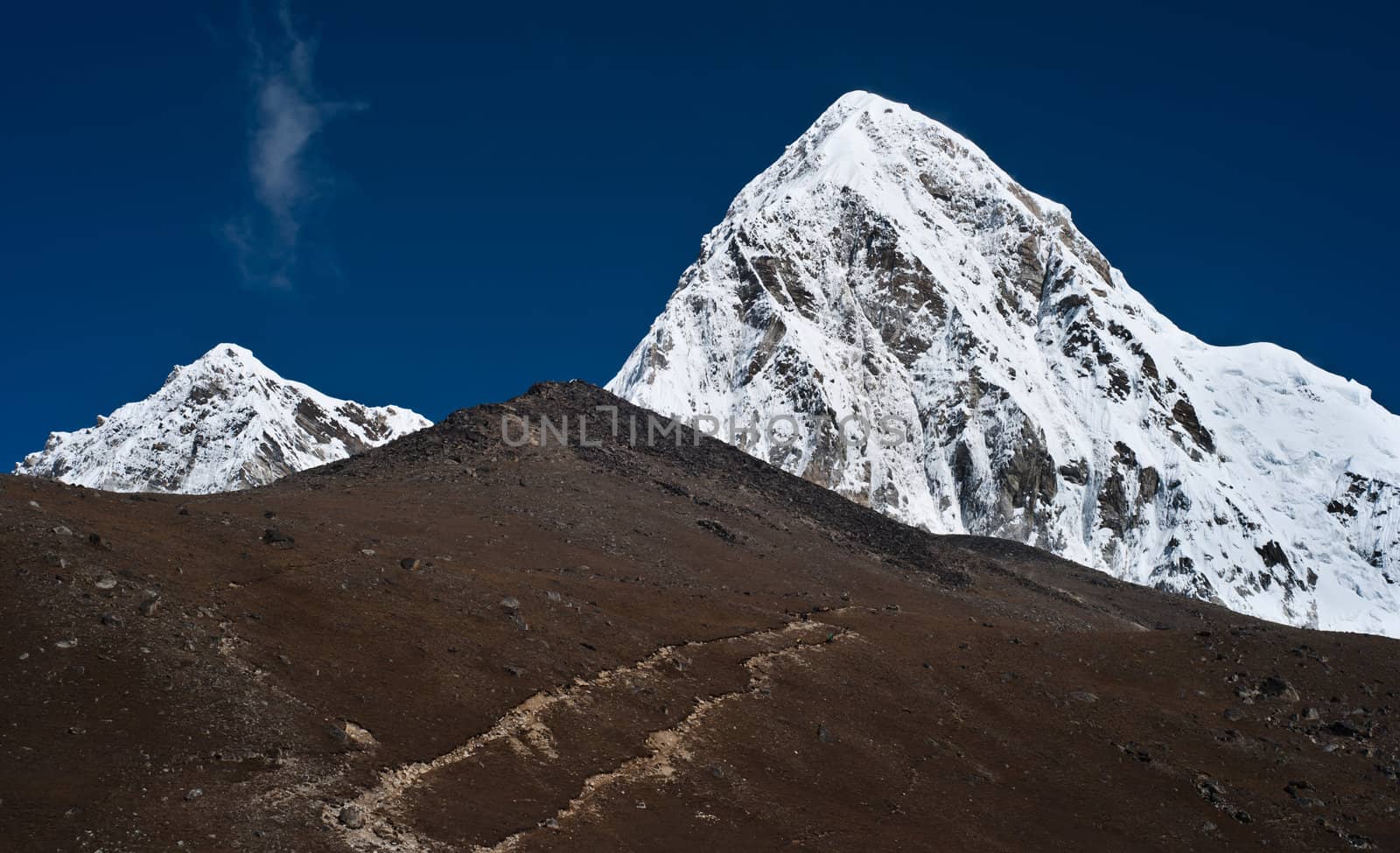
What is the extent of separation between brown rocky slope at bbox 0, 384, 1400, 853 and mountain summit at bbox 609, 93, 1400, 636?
92.1 metres

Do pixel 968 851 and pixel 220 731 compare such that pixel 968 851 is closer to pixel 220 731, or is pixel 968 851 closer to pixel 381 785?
pixel 381 785

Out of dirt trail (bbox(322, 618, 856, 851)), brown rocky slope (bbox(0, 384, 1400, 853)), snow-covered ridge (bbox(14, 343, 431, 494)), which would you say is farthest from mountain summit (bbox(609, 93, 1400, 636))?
dirt trail (bbox(322, 618, 856, 851))

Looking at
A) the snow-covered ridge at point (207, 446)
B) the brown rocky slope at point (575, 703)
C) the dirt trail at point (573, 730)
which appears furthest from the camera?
the snow-covered ridge at point (207, 446)

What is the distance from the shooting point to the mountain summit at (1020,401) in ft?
493

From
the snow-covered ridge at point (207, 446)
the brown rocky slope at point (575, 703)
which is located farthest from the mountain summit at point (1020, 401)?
the brown rocky slope at point (575, 703)

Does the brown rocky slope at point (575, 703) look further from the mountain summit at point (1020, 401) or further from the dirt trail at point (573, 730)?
the mountain summit at point (1020, 401)

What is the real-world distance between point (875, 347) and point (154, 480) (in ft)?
364

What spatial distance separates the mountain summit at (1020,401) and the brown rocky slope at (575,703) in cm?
9210

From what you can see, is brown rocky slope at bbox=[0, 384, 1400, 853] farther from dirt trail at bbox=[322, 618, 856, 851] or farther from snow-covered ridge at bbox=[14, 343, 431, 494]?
snow-covered ridge at bbox=[14, 343, 431, 494]

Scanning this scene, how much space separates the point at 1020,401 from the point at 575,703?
134 metres

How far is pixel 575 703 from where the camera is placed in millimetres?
34250

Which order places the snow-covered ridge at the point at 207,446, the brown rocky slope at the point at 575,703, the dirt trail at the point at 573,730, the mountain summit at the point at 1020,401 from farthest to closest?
the snow-covered ridge at the point at 207,446
the mountain summit at the point at 1020,401
the brown rocky slope at the point at 575,703
the dirt trail at the point at 573,730

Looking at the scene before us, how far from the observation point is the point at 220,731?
26.7m

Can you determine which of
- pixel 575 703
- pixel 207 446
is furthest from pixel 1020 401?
pixel 575 703
